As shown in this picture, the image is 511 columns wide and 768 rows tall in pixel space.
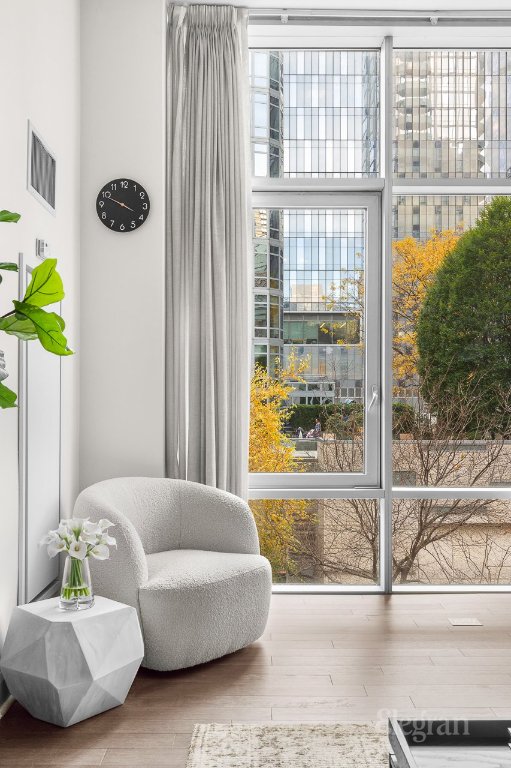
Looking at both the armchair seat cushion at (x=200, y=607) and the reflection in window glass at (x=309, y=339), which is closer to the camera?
the armchair seat cushion at (x=200, y=607)

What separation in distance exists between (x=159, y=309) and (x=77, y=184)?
2.52ft

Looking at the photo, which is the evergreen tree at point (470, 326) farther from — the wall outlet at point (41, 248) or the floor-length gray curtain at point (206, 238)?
the wall outlet at point (41, 248)

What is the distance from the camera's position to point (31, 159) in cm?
282

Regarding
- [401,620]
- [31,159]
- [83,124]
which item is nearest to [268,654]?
[401,620]

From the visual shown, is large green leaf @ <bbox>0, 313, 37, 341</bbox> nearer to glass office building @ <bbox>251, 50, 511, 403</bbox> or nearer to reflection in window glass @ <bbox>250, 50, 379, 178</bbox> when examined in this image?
glass office building @ <bbox>251, 50, 511, 403</bbox>

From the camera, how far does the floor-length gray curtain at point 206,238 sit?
3.84 m

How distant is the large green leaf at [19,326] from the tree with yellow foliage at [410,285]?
103 inches

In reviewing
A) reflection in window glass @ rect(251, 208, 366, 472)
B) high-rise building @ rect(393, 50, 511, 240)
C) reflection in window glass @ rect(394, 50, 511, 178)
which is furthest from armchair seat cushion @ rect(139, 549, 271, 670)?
reflection in window glass @ rect(394, 50, 511, 178)

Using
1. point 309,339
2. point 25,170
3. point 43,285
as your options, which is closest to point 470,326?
Answer: point 309,339

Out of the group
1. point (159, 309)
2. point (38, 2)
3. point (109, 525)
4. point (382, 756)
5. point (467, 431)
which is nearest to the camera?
point (382, 756)

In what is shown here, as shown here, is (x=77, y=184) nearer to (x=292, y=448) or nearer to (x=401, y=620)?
(x=292, y=448)

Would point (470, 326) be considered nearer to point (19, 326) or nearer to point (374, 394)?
point (374, 394)

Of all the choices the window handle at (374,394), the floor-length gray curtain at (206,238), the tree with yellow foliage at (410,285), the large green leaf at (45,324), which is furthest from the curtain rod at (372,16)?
the large green leaf at (45,324)

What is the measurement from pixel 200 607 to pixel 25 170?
1.85 m
